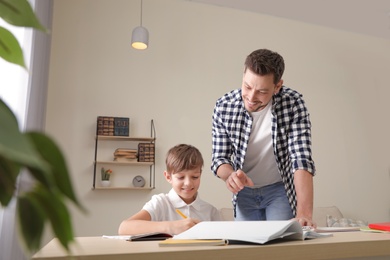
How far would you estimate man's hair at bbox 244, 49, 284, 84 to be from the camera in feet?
5.38

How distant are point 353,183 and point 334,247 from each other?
4312 millimetres

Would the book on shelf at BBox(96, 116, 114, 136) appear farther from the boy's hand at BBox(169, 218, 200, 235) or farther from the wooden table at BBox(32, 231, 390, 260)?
the wooden table at BBox(32, 231, 390, 260)

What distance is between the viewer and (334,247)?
0.73m

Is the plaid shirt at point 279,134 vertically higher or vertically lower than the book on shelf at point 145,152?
lower

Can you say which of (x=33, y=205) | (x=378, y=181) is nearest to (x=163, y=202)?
(x=33, y=205)

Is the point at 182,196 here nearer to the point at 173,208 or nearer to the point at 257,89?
the point at 173,208

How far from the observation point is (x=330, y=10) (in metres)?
4.63

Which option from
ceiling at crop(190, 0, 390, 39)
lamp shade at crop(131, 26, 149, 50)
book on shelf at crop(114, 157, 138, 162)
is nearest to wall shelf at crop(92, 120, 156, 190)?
book on shelf at crop(114, 157, 138, 162)

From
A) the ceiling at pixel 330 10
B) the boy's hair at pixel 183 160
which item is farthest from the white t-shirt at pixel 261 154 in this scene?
the ceiling at pixel 330 10

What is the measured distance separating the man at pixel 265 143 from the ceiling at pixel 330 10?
3.01 m

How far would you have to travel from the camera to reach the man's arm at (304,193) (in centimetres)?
155

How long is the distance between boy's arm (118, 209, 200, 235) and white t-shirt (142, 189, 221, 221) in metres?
0.07

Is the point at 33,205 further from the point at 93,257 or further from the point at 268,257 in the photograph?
the point at 268,257

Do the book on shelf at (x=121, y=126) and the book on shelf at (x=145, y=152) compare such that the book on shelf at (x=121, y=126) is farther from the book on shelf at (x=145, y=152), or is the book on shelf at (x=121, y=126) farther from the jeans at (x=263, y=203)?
the jeans at (x=263, y=203)
